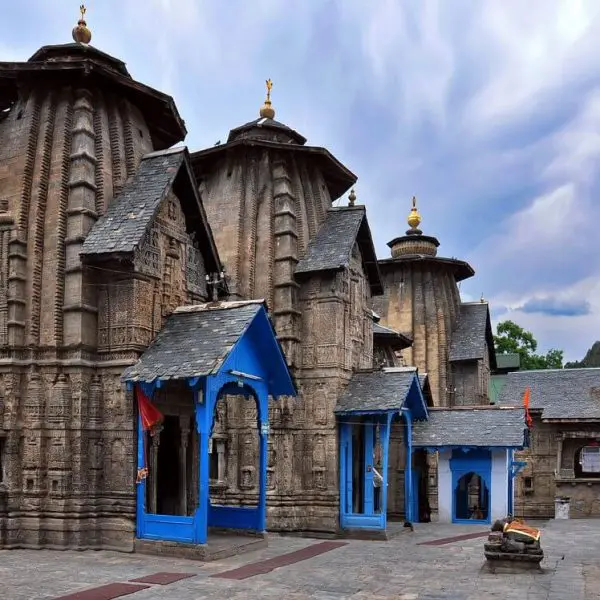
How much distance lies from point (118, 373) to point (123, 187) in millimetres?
4983

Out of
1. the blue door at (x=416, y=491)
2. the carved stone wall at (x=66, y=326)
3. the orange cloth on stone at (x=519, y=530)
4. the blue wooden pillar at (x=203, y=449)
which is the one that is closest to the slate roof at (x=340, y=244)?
the carved stone wall at (x=66, y=326)

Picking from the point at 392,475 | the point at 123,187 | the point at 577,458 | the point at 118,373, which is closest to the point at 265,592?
the point at 118,373

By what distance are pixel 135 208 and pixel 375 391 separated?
9123mm

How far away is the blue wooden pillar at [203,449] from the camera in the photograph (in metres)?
16.3

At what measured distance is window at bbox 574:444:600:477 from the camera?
3609cm

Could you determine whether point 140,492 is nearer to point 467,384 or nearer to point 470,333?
point 467,384

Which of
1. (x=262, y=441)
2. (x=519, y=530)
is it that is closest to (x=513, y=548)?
(x=519, y=530)

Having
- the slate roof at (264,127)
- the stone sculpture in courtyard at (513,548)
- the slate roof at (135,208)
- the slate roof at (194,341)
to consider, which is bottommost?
the stone sculpture in courtyard at (513,548)

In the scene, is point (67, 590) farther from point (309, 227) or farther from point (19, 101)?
point (309, 227)

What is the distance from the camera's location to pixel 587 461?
36.5 meters

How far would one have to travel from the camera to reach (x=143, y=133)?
70.6 feet

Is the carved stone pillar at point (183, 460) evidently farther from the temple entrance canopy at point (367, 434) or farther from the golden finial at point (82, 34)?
the golden finial at point (82, 34)

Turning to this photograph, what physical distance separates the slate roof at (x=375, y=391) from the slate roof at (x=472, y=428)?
4.86 meters

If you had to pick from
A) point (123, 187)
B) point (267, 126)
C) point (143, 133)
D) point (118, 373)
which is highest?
point (267, 126)
